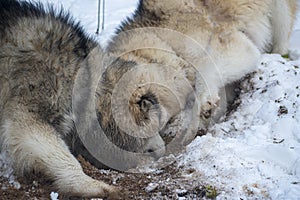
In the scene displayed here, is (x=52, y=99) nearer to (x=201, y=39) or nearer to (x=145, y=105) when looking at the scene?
(x=145, y=105)

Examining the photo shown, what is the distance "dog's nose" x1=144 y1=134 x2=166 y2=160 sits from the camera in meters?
4.34

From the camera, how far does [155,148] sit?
4371 mm

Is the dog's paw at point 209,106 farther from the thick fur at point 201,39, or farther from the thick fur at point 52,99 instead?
the thick fur at point 52,99

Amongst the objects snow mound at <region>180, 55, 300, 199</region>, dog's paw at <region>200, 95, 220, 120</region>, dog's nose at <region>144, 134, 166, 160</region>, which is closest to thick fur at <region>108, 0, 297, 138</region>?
dog's paw at <region>200, 95, 220, 120</region>

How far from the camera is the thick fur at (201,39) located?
17.1 feet

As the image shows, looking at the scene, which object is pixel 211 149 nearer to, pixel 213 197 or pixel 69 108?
pixel 213 197

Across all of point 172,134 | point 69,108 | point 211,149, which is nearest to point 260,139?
point 211,149

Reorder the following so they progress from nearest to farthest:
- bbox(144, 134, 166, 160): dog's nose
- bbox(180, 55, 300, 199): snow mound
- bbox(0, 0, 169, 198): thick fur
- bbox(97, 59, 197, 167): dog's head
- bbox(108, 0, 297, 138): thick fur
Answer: bbox(180, 55, 300, 199): snow mound → bbox(0, 0, 169, 198): thick fur → bbox(97, 59, 197, 167): dog's head → bbox(144, 134, 166, 160): dog's nose → bbox(108, 0, 297, 138): thick fur

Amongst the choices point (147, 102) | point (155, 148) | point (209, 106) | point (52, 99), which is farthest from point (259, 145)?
point (52, 99)

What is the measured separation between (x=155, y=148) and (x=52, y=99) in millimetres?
1038

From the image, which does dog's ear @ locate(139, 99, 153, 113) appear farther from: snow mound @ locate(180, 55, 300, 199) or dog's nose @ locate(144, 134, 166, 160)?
snow mound @ locate(180, 55, 300, 199)

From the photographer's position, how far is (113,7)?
31.5 ft

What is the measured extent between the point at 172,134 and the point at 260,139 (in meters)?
0.91

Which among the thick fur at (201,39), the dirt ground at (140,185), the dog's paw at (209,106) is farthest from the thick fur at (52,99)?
the dog's paw at (209,106)
